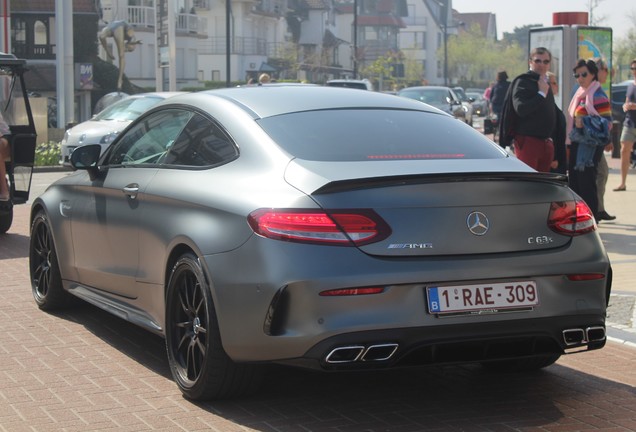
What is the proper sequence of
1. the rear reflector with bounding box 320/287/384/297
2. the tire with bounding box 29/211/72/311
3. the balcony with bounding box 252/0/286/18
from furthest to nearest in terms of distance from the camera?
the balcony with bounding box 252/0/286/18, the tire with bounding box 29/211/72/311, the rear reflector with bounding box 320/287/384/297

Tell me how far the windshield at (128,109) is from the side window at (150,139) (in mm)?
15666

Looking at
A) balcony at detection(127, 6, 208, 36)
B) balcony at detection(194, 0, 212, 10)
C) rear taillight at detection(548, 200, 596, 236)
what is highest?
balcony at detection(194, 0, 212, 10)

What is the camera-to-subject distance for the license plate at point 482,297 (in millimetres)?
5496

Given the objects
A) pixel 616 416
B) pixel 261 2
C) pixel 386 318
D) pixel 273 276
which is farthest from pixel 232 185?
pixel 261 2

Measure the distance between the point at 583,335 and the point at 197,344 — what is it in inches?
71.9

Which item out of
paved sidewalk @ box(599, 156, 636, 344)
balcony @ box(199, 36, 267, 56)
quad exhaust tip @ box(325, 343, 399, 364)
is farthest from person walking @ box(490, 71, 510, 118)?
balcony @ box(199, 36, 267, 56)

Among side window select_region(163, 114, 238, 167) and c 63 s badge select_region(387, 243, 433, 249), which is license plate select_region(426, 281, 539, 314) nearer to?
c 63 s badge select_region(387, 243, 433, 249)

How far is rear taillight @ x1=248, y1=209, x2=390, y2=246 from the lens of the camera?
17.9 feet

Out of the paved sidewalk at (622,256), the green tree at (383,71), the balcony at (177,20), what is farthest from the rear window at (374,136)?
the green tree at (383,71)

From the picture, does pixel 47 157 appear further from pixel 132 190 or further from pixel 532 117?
pixel 132 190

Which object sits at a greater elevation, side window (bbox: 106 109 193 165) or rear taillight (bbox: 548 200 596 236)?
side window (bbox: 106 109 193 165)

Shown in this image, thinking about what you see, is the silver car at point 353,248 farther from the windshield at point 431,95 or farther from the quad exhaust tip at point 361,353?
the windshield at point 431,95

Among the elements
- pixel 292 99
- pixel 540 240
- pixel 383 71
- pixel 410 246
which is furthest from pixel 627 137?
pixel 383 71

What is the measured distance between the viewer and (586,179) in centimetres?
1372
